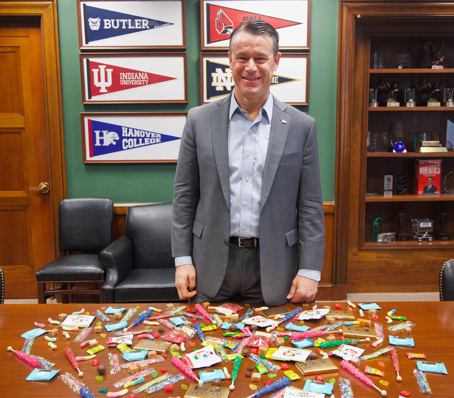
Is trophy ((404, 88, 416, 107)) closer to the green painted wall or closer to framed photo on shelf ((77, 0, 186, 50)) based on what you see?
the green painted wall

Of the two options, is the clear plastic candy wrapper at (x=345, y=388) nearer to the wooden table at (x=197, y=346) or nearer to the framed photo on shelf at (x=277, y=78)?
the wooden table at (x=197, y=346)

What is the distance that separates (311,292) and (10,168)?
115 inches

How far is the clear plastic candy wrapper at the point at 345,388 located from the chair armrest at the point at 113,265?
6.38 ft

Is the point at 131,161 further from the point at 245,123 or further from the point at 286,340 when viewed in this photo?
the point at 286,340

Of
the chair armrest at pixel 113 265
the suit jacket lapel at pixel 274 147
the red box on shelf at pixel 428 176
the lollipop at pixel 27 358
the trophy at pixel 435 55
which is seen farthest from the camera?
the red box on shelf at pixel 428 176

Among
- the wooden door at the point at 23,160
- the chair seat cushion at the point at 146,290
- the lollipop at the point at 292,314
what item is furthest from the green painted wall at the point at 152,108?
the lollipop at the point at 292,314

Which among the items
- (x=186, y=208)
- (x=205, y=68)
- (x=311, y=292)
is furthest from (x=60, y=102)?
(x=311, y=292)

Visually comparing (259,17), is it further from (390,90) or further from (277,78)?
(390,90)

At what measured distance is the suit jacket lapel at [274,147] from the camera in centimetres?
145

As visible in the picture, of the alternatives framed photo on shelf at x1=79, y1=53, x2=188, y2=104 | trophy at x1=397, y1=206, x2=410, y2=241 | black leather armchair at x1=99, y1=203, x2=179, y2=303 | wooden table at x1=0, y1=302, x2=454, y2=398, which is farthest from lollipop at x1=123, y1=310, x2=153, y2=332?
trophy at x1=397, y1=206, x2=410, y2=241

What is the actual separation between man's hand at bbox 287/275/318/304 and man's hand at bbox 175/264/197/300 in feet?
1.27

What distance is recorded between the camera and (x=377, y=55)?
3465mm

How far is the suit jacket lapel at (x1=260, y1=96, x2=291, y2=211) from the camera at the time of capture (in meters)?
1.45

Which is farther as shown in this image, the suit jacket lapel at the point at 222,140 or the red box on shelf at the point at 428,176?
the red box on shelf at the point at 428,176
